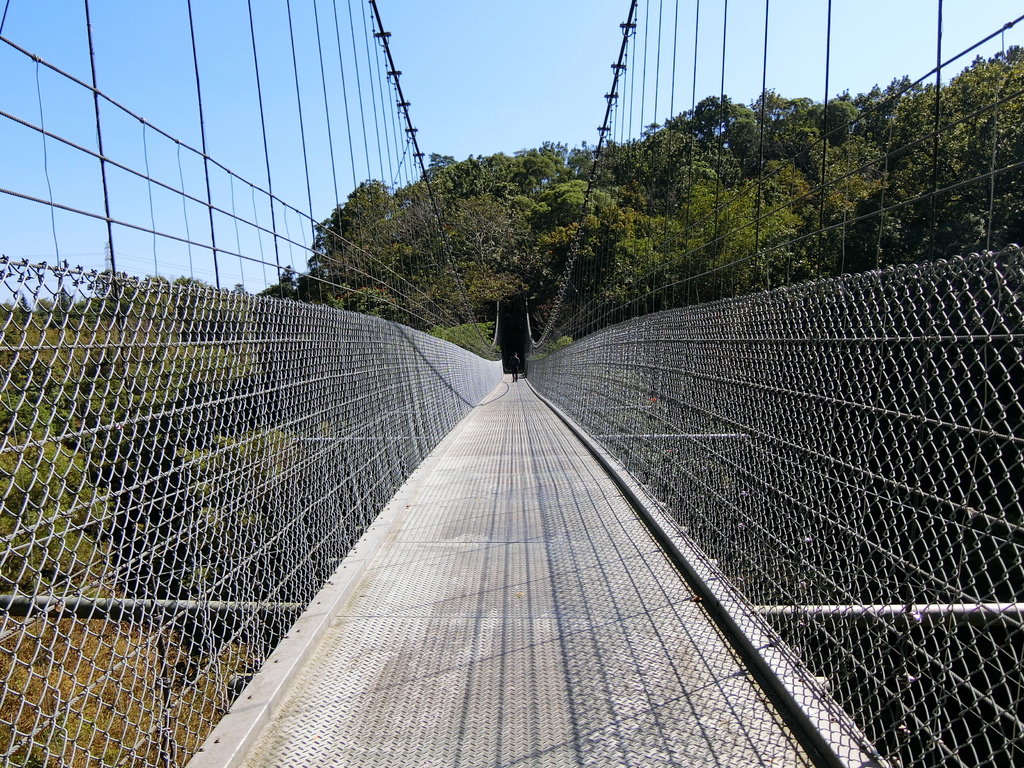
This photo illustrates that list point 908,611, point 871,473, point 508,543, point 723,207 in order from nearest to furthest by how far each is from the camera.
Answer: point 908,611 < point 871,473 < point 508,543 < point 723,207

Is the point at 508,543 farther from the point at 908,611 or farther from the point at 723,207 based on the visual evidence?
the point at 723,207

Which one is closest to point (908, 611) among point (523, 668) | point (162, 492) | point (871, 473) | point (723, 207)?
point (871, 473)

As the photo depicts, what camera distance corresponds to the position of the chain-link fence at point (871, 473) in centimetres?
148

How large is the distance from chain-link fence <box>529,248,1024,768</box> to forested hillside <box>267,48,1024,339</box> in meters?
0.45

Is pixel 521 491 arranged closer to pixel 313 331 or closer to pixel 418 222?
pixel 313 331

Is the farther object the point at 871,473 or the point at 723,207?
the point at 723,207

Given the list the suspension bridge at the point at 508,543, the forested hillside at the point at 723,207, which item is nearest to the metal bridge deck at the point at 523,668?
the suspension bridge at the point at 508,543

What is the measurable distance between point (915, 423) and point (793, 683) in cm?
80

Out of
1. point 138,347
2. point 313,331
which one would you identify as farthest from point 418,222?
point 138,347

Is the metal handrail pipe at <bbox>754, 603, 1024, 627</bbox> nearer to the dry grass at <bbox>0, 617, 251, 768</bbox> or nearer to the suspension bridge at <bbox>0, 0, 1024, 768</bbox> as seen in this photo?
the suspension bridge at <bbox>0, 0, 1024, 768</bbox>

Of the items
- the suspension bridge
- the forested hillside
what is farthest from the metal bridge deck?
the forested hillside

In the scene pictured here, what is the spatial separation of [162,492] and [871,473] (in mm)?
1723

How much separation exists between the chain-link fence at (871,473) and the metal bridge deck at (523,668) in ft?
0.91

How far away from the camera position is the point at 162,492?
6.37 feet
